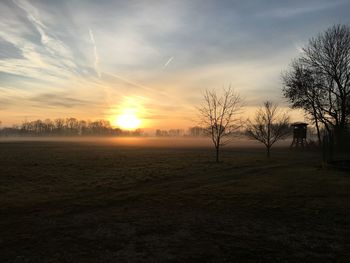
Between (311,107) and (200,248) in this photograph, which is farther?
(311,107)

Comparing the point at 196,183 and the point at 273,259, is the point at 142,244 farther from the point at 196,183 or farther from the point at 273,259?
the point at 196,183

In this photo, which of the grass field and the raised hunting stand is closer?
the grass field

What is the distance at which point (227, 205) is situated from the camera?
11.6 m

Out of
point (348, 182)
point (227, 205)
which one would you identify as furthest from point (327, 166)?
point (227, 205)

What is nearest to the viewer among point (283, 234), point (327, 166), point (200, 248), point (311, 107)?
point (200, 248)

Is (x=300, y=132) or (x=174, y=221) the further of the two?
(x=300, y=132)

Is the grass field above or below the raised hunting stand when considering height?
below

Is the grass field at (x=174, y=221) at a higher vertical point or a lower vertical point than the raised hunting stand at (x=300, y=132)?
lower

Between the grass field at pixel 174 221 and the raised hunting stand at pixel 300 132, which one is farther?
the raised hunting stand at pixel 300 132

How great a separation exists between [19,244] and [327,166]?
21801mm

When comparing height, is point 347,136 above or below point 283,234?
above

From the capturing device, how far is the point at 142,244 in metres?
7.41

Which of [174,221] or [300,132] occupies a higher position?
[300,132]

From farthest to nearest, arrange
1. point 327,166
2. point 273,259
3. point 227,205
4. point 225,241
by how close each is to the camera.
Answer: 1. point 327,166
2. point 227,205
3. point 225,241
4. point 273,259
